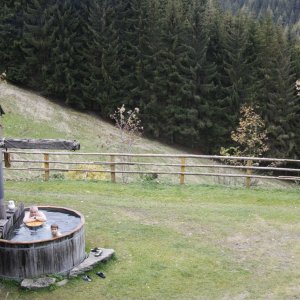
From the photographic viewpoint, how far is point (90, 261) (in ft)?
36.3

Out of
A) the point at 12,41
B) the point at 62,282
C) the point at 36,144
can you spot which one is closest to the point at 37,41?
the point at 12,41

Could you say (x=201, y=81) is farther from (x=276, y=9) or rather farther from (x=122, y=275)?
(x=276, y=9)

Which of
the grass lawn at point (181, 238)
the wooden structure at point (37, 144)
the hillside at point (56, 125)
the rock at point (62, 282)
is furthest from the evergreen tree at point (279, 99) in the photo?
the rock at point (62, 282)

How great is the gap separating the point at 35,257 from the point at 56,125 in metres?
27.1

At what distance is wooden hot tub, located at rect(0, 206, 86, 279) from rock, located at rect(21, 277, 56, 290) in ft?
0.53

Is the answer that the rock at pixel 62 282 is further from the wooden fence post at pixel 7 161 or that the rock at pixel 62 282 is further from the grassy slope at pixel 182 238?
the wooden fence post at pixel 7 161

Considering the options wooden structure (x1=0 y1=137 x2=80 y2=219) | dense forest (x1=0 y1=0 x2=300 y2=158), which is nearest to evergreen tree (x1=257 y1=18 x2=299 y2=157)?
dense forest (x1=0 y1=0 x2=300 y2=158)

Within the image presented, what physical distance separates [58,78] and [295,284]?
113 feet

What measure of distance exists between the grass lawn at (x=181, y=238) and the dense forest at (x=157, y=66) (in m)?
24.0

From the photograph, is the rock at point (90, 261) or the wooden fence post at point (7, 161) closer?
the rock at point (90, 261)

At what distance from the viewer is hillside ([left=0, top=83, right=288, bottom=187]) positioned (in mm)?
34438

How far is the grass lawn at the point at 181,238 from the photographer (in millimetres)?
10180

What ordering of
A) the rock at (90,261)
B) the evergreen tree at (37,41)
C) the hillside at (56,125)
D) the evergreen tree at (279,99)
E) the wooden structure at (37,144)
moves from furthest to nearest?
the evergreen tree at (37,41), the evergreen tree at (279,99), the hillside at (56,125), the wooden structure at (37,144), the rock at (90,261)

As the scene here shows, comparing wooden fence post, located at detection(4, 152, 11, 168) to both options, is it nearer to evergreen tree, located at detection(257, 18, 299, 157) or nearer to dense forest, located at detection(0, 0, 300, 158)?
dense forest, located at detection(0, 0, 300, 158)
